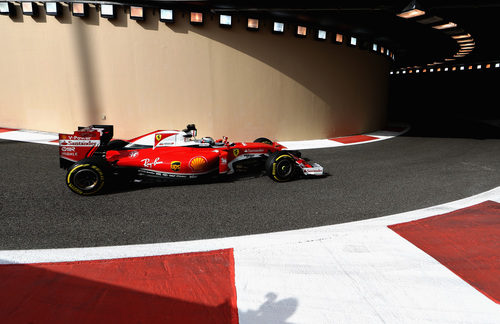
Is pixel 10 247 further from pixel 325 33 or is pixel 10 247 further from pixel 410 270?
pixel 325 33

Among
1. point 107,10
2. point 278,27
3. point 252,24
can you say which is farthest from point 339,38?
point 107,10

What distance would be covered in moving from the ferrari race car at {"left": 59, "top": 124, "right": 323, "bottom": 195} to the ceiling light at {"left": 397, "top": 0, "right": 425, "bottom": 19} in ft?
17.5

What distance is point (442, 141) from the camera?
10914 mm

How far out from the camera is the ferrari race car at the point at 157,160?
4785mm

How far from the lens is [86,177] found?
4762 millimetres

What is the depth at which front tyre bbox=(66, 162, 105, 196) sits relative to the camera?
4.67 meters

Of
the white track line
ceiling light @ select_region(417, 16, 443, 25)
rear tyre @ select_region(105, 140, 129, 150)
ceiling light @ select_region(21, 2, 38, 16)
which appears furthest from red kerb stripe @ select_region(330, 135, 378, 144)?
ceiling light @ select_region(21, 2, 38, 16)

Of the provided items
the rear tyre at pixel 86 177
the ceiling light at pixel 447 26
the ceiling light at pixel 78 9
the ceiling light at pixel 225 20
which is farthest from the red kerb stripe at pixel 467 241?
the ceiling light at pixel 78 9

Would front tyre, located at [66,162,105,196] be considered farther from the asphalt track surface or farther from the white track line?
the white track line

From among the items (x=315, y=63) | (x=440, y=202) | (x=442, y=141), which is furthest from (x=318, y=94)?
(x=440, y=202)

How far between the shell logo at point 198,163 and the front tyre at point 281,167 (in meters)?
1.29

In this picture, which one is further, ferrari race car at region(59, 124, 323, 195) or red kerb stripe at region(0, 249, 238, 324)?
ferrari race car at region(59, 124, 323, 195)

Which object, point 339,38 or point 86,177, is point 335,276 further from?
point 339,38

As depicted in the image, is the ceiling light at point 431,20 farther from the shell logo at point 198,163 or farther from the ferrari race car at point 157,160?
the shell logo at point 198,163
